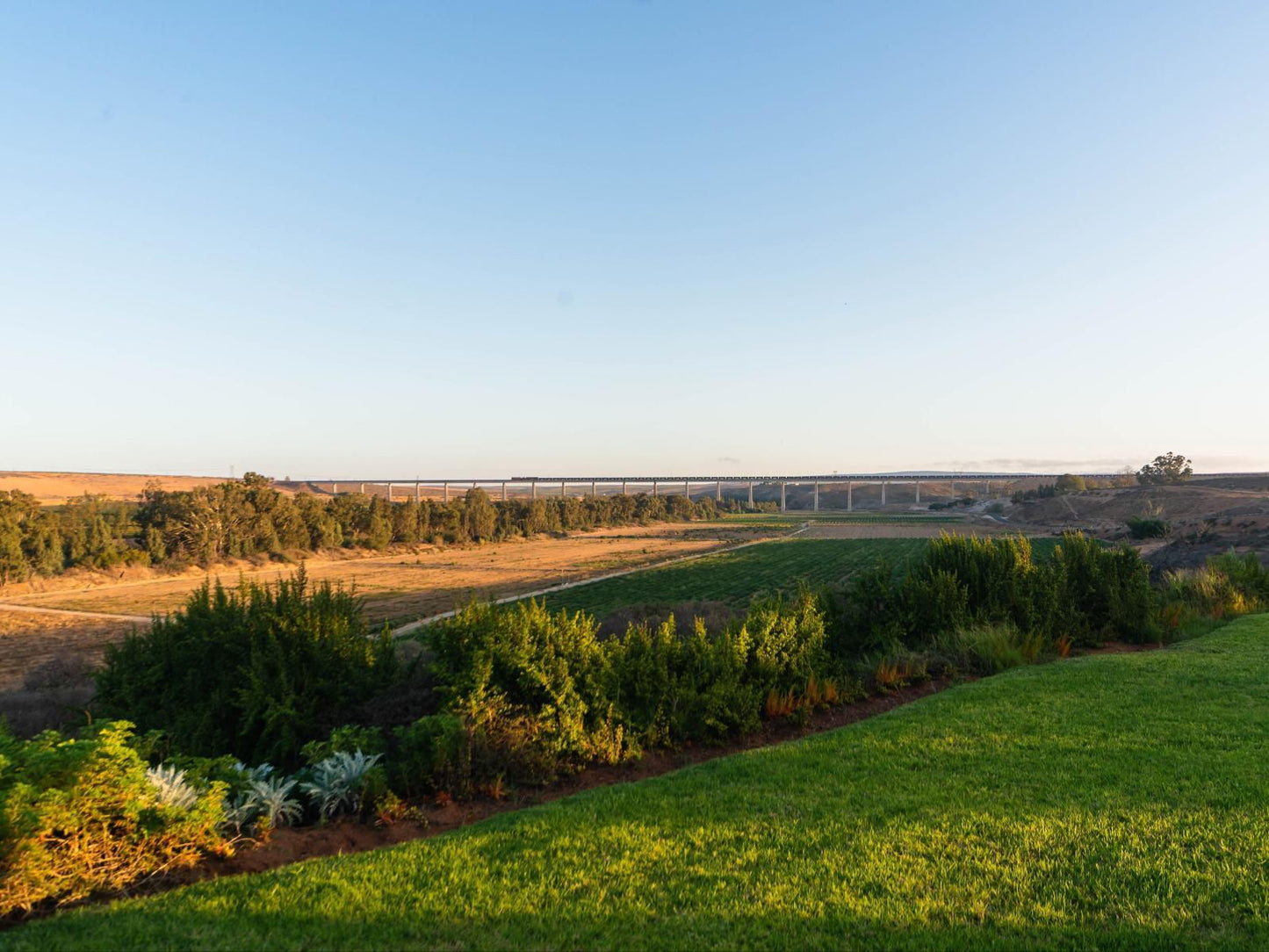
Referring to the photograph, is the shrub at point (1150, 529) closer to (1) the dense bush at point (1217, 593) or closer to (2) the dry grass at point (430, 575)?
(2) the dry grass at point (430, 575)

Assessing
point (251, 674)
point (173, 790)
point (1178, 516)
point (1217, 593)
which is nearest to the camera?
point (173, 790)

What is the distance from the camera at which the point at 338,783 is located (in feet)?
22.5

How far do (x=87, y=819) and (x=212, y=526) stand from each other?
183 ft

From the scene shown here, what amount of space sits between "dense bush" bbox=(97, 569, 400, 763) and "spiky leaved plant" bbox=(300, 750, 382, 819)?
6.57 feet

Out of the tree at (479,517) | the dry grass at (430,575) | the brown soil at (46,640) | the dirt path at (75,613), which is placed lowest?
the dry grass at (430,575)

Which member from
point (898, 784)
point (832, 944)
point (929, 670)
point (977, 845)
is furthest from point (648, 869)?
point (929, 670)

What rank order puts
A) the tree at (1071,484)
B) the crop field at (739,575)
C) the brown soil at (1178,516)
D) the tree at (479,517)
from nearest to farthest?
the crop field at (739,575), the brown soil at (1178,516), the tree at (479,517), the tree at (1071,484)

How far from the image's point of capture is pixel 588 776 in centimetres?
811

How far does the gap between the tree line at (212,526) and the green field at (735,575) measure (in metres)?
30.6

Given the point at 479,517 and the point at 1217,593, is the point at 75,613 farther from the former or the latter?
the point at 479,517

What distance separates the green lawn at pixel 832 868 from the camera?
13.5 ft

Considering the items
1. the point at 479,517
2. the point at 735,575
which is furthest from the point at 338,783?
the point at 479,517

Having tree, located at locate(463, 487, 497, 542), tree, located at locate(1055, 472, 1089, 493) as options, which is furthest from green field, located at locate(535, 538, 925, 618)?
tree, located at locate(1055, 472, 1089, 493)

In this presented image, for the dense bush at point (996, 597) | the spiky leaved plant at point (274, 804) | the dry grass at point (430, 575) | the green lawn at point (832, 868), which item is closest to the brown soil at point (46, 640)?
the dry grass at point (430, 575)
